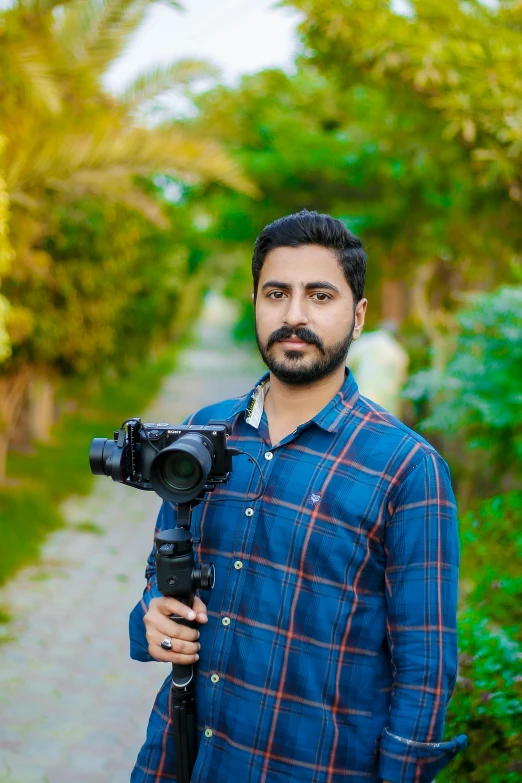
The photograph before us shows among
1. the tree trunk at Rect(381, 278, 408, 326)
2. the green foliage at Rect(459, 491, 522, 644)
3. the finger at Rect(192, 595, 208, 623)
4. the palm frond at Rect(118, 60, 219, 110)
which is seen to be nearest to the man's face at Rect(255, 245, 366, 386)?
the finger at Rect(192, 595, 208, 623)

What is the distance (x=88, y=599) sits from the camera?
612 centimetres

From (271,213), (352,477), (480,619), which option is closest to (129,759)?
(480,619)

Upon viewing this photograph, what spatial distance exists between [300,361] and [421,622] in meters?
0.60

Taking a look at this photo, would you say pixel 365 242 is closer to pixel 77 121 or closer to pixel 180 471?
pixel 77 121

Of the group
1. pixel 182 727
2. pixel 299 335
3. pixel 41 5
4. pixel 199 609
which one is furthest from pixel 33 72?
pixel 182 727

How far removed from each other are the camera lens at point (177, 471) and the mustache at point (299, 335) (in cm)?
34

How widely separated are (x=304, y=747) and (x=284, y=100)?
1597 centimetres

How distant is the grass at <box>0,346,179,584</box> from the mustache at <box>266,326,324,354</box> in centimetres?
511

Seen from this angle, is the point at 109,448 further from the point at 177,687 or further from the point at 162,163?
the point at 162,163

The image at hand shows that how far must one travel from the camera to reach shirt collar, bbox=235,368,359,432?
71.1 inches

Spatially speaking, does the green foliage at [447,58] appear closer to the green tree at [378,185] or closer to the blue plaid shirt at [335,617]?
the green tree at [378,185]

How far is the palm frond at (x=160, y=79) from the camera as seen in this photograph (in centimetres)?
690

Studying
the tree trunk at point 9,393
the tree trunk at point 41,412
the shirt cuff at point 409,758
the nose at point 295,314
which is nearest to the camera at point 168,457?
the nose at point 295,314

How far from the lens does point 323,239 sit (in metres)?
1.80
